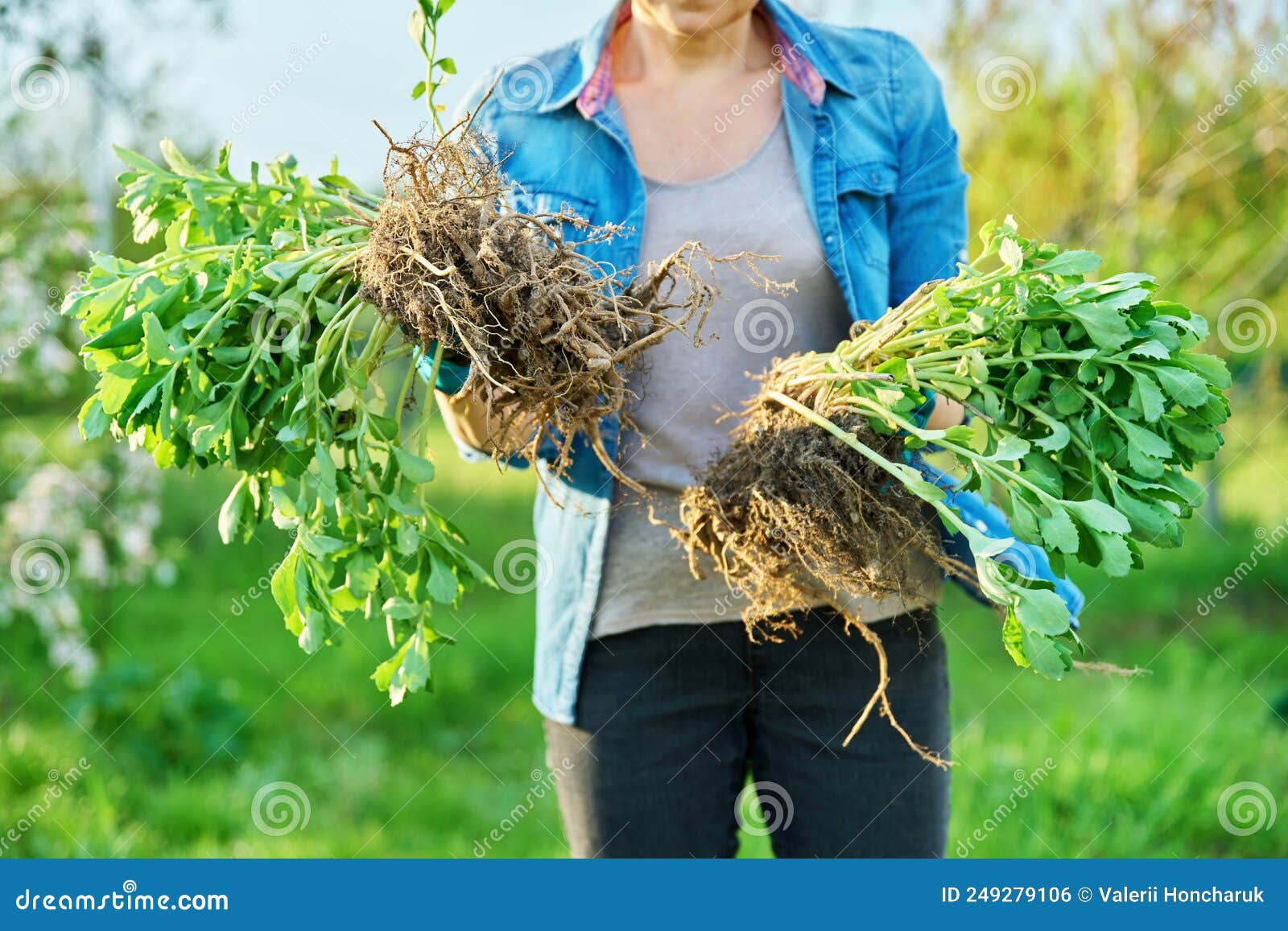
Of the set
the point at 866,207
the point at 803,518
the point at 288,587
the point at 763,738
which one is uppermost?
the point at 866,207

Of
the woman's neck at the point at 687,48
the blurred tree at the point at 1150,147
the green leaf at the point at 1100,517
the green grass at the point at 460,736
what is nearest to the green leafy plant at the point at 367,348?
the woman's neck at the point at 687,48

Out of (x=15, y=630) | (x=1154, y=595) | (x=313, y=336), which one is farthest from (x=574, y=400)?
(x=1154, y=595)

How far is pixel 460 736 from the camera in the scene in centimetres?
443

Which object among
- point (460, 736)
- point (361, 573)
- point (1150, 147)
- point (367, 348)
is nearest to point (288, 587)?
point (361, 573)

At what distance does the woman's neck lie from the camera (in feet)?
6.72

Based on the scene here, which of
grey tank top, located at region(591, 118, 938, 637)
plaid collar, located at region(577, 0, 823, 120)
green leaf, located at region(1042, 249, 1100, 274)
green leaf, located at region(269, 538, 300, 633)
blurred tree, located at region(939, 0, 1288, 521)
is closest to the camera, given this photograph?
green leaf, located at region(1042, 249, 1100, 274)

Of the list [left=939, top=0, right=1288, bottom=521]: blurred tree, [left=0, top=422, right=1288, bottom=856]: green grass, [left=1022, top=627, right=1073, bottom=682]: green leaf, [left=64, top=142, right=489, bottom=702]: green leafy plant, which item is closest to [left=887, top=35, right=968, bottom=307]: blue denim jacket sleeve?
[left=1022, top=627, right=1073, bottom=682]: green leaf

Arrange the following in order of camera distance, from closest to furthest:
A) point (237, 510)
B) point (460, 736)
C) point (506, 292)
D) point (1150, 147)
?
point (506, 292) < point (237, 510) < point (460, 736) < point (1150, 147)

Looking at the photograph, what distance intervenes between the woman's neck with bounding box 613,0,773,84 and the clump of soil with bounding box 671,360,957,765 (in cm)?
65

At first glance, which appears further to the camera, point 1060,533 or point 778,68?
point 778,68

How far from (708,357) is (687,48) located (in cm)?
61

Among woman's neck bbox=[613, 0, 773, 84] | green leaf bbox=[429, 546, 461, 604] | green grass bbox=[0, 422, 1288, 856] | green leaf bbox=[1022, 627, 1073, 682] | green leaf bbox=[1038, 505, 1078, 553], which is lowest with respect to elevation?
green grass bbox=[0, 422, 1288, 856]

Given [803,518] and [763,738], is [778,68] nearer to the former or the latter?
[803,518]

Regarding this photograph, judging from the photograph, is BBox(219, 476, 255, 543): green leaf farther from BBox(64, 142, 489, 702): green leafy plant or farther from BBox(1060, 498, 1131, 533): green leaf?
BBox(1060, 498, 1131, 533): green leaf
